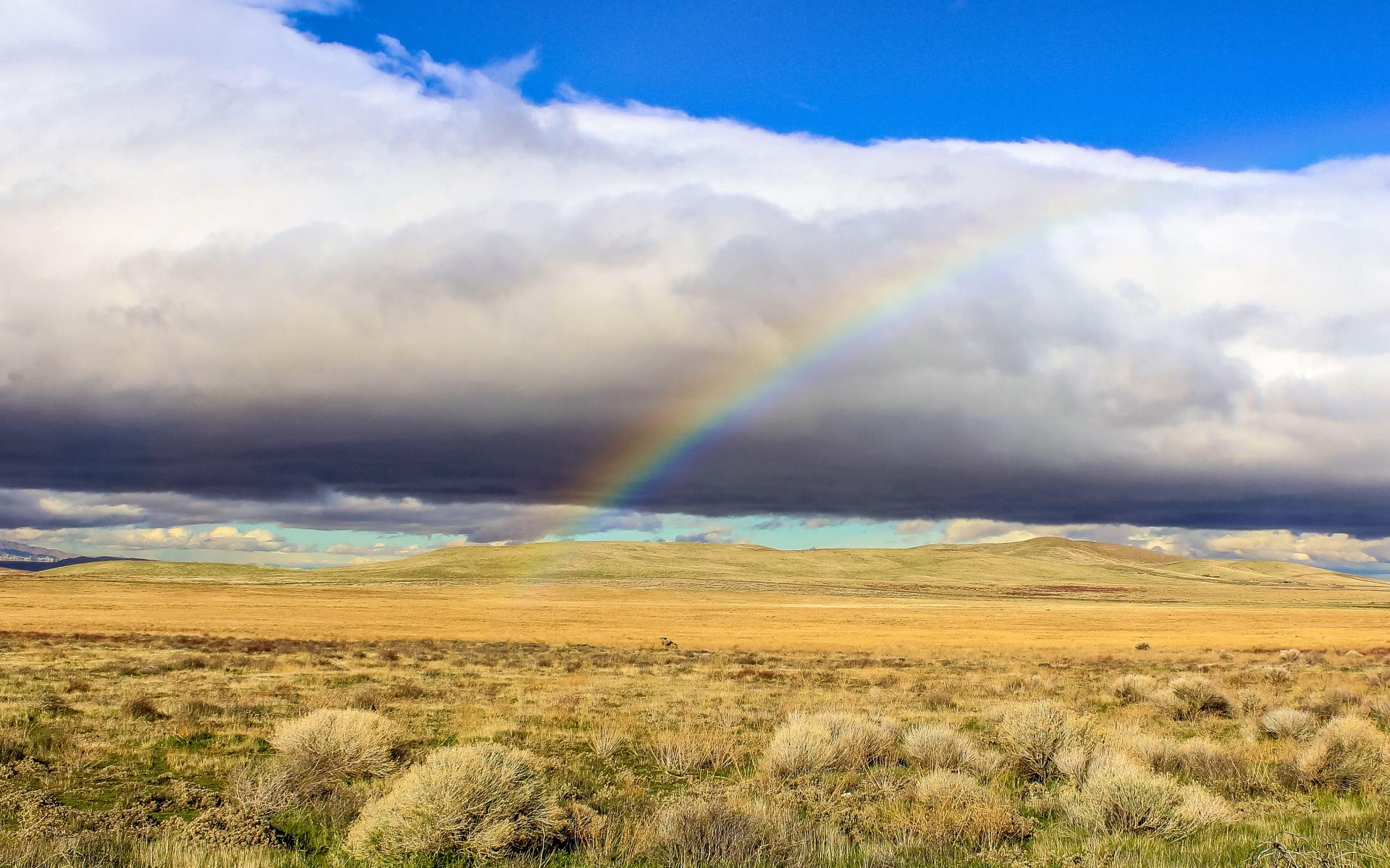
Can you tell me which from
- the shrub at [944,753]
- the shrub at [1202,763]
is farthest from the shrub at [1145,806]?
the shrub at [944,753]

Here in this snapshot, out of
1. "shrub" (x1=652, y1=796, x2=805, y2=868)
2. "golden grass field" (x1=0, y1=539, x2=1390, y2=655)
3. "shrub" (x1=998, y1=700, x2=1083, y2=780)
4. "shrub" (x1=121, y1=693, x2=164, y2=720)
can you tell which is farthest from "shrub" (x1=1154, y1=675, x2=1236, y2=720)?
"golden grass field" (x1=0, y1=539, x2=1390, y2=655)

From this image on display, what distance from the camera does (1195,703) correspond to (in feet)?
67.3

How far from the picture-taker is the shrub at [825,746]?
488 inches

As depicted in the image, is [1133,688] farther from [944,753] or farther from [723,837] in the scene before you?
[723,837]

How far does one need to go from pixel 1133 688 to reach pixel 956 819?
17615mm

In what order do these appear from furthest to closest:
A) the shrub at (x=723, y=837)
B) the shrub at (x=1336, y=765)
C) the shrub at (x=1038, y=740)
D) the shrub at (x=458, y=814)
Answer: the shrub at (x=1038, y=740)
the shrub at (x=1336, y=765)
the shrub at (x=458, y=814)
the shrub at (x=723, y=837)

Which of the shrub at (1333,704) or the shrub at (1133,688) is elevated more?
the shrub at (1333,704)

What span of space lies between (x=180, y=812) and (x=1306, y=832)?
12291 mm

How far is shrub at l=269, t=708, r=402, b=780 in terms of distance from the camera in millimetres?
11759

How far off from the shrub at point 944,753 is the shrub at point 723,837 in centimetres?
448

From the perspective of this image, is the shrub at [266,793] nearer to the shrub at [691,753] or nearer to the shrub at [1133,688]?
the shrub at [691,753]

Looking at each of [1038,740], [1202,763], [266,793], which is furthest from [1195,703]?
[266,793]

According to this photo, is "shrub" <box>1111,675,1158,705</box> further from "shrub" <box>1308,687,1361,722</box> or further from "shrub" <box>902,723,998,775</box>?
"shrub" <box>902,723,998,775</box>

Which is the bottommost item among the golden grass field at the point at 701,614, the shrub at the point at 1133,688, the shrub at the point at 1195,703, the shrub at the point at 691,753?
the golden grass field at the point at 701,614
